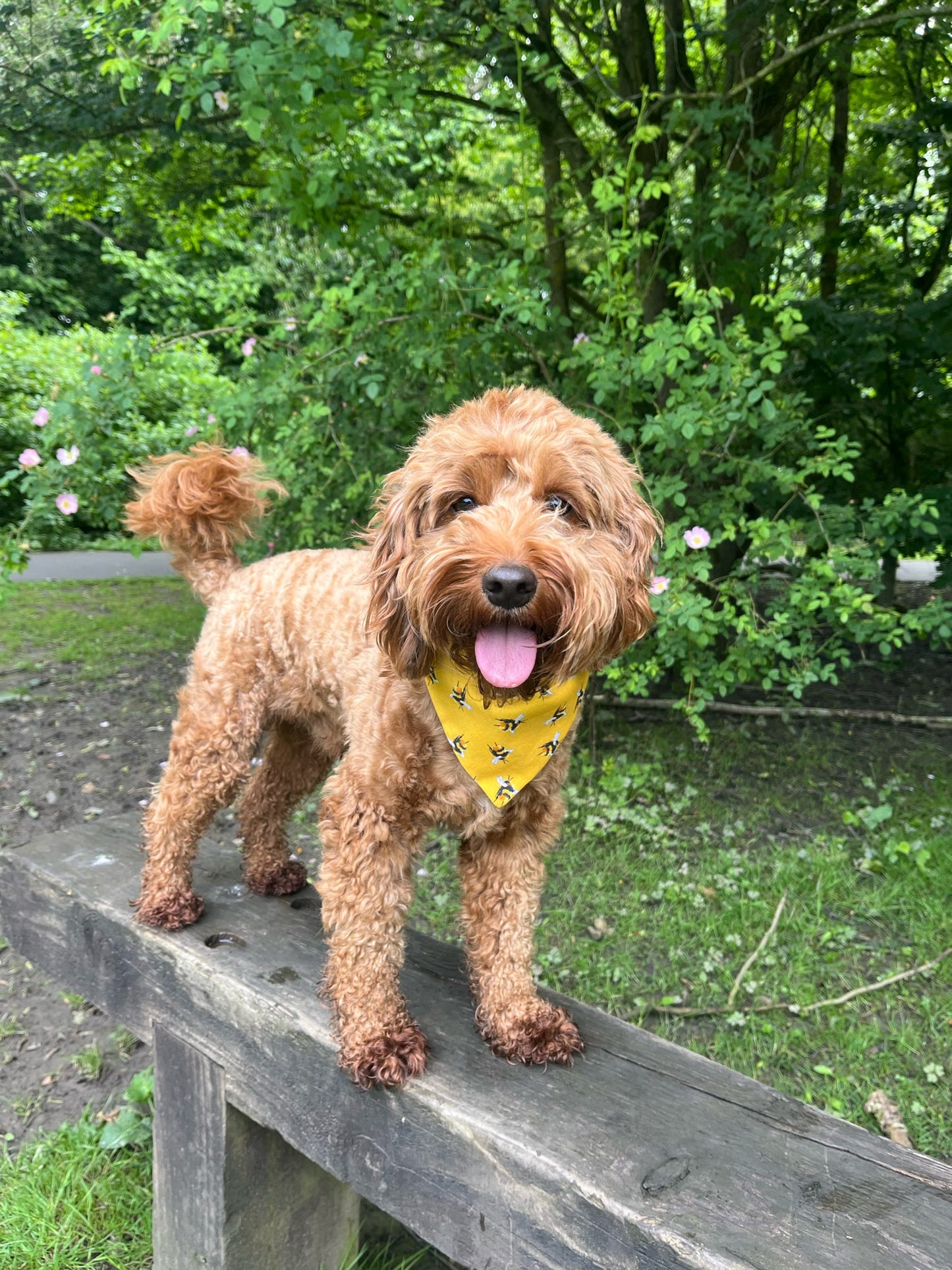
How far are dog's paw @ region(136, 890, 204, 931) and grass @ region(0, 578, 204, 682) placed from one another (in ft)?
13.7

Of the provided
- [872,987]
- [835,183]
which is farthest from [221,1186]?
[835,183]

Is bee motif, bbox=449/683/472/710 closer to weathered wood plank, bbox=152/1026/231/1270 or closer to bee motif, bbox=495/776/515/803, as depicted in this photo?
bee motif, bbox=495/776/515/803

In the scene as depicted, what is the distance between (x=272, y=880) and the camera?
272 cm

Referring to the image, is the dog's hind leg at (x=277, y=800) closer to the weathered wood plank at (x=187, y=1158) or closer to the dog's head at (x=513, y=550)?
the weathered wood plank at (x=187, y=1158)

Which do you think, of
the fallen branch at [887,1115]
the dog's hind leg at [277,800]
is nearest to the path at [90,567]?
the dog's hind leg at [277,800]

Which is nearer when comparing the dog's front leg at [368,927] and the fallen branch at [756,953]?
the dog's front leg at [368,927]

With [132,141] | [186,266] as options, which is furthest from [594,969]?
[186,266]

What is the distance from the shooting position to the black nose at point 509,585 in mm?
1614

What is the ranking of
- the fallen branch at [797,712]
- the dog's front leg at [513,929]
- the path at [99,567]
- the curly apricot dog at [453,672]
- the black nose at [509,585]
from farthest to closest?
the path at [99,567], the fallen branch at [797,712], the dog's front leg at [513,929], the curly apricot dog at [453,672], the black nose at [509,585]

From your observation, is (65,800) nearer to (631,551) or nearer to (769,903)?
(769,903)

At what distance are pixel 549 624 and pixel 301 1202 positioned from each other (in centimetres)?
177

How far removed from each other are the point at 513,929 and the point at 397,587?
2.91 ft

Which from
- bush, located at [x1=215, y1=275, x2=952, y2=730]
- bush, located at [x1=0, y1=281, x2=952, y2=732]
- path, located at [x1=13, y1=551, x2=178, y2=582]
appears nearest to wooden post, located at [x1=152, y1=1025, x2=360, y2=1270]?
bush, located at [x1=215, y1=275, x2=952, y2=730]

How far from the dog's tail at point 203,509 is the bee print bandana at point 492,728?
45.3 inches
